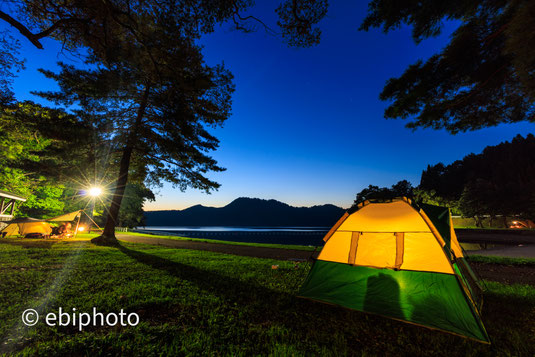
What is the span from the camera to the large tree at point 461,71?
15.0ft

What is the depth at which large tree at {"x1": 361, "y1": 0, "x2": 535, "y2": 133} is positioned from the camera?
180 inches

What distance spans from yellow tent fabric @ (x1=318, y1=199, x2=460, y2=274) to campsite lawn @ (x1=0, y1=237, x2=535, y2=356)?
3.33ft

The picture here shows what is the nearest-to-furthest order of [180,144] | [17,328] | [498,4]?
[17,328] < [498,4] < [180,144]

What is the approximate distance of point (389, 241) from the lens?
13.8ft

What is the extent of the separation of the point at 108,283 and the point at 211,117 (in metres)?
10.3

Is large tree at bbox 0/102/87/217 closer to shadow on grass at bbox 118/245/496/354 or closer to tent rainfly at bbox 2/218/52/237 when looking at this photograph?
tent rainfly at bbox 2/218/52/237

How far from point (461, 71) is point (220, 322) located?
7633 millimetres

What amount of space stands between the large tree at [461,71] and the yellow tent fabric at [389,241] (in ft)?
10.7

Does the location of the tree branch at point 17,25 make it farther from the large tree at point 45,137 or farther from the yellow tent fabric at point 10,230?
the yellow tent fabric at point 10,230

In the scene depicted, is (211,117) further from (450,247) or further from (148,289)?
(450,247)

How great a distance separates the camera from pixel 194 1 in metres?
5.04

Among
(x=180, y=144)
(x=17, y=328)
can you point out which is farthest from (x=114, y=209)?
(x=17, y=328)

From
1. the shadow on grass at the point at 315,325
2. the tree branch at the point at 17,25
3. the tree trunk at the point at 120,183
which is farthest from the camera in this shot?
the tree trunk at the point at 120,183

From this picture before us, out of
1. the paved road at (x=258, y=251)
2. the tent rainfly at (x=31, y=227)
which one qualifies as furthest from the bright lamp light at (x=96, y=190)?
the paved road at (x=258, y=251)
